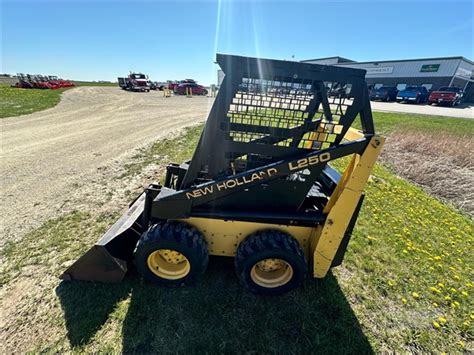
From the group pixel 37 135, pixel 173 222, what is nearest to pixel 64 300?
pixel 173 222

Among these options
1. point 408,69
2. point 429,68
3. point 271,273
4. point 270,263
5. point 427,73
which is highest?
point 429,68

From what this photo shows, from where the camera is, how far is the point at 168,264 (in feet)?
8.45

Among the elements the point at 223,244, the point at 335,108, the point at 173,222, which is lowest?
the point at 223,244

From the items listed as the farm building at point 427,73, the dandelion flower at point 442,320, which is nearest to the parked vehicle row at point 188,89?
the farm building at point 427,73

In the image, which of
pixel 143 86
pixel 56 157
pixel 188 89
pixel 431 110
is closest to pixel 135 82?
pixel 143 86

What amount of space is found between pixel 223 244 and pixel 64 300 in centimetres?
162

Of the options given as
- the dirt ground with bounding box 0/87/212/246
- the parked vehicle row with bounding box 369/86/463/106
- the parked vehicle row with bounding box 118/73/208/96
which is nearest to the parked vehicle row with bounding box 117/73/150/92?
Result: the parked vehicle row with bounding box 118/73/208/96

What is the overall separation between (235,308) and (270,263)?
0.57 m

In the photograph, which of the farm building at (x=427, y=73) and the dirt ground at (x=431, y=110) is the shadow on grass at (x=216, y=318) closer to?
the dirt ground at (x=431, y=110)

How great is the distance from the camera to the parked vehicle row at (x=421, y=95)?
85.4 feet

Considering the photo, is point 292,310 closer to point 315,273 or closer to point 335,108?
point 315,273

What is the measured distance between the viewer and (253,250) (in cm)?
229

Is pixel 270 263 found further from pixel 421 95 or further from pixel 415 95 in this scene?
pixel 421 95

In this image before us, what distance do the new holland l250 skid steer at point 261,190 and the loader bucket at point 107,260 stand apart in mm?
11
